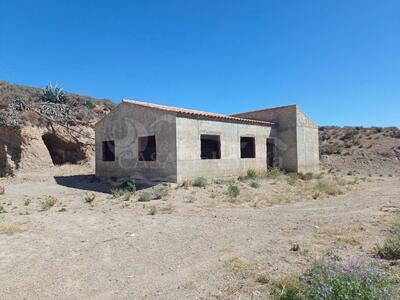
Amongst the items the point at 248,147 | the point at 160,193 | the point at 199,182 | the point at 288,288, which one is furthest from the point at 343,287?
the point at 248,147

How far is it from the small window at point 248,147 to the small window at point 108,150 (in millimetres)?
7900

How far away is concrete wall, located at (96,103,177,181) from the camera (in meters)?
13.6

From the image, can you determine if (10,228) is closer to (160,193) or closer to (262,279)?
(160,193)

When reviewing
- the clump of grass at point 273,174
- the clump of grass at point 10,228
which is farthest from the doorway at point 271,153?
the clump of grass at point 10,228

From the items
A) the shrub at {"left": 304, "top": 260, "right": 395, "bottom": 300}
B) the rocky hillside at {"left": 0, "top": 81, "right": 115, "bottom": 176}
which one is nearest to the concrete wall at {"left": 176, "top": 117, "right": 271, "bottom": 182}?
the shrub at {"left": 304, "top": 260, "right": 395, "bottom": 300}

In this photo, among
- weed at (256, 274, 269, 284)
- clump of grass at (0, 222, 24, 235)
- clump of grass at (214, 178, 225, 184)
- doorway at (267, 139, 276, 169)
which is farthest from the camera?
doorway at (267, 139, 276, 169)

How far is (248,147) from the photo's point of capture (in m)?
19.3

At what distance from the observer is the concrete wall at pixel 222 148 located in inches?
534

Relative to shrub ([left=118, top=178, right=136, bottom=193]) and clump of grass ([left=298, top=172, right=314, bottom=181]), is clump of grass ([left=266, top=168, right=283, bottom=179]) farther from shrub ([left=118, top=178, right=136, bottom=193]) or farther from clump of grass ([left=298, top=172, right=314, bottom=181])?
shrub ([left=118, top=178, right=136, bottom=193])

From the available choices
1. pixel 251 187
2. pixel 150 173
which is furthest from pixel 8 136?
pixel 251 187

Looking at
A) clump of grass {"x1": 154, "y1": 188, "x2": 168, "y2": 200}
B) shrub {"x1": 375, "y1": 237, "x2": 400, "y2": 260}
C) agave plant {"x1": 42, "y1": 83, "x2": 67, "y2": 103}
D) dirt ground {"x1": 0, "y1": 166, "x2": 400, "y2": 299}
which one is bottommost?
dirt ground {"x1": 0, "y1": 166, "x2": 400, "y2": 299}

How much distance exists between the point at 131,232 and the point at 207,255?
7.75ft

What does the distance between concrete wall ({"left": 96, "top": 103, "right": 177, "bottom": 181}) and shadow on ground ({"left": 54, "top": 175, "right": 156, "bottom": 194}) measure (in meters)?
0.60

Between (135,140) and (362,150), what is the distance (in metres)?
24.3
